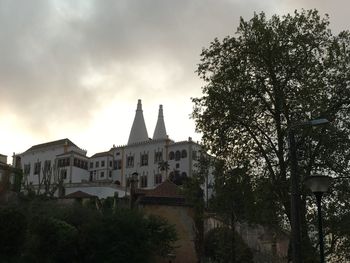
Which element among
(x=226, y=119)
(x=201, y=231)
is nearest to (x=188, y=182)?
(x=226, y=119)

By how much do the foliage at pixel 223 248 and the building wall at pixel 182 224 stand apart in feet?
7.17

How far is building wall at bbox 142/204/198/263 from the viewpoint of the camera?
158ft

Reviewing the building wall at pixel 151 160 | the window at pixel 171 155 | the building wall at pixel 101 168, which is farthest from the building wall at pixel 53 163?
the window at pixel 171 155

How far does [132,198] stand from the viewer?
164 feet

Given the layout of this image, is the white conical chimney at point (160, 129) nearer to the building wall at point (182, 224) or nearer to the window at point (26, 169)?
the window at point (26, 169)

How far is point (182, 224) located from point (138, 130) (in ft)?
228

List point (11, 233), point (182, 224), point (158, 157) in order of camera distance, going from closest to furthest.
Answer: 1. point (11, 233)
2. point (182, 224)
3. point (158, 157)

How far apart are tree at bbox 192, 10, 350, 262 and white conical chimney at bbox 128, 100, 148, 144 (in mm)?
87599

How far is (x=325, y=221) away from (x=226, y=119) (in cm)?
674

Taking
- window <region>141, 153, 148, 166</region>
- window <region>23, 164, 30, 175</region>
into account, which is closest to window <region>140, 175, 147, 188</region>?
window <region>141, 153, 148, 166</region>

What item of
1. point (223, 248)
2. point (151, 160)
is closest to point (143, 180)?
point (151, 160)

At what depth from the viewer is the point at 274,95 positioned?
2703cm

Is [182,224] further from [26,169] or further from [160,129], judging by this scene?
[26,169]

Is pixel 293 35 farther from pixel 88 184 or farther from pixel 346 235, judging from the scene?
pixel 88 184
